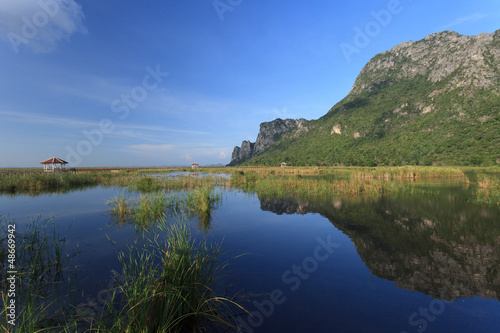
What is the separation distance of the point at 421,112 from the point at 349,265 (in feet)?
384

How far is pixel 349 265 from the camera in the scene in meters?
6.73

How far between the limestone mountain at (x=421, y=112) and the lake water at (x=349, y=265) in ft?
228

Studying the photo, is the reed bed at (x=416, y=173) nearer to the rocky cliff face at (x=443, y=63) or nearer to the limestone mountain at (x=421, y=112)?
the limestone mountain at (x=421, y=112)

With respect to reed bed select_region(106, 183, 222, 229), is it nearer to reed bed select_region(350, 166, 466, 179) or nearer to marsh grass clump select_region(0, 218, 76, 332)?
marsh grass clump select_region(0, 218, 76, 332)

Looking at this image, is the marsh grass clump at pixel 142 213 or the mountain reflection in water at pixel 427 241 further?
the marsh grass clump at pixel 142 213

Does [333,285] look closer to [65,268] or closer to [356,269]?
[356,269]

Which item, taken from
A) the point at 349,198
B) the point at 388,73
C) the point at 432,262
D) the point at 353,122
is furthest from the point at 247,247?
the point at 388,73

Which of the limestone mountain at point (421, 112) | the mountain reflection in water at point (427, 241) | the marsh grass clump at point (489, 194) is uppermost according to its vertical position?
the limestone mountain at point (421, 112)

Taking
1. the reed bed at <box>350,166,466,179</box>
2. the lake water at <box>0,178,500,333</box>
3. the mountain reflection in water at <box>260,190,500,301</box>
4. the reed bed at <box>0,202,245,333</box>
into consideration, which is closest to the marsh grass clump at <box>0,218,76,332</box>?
the reed bed at <box>0,202,245,333</box>

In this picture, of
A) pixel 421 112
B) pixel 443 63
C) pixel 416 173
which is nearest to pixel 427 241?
pixel 416 173

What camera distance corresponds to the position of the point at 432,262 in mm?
6625

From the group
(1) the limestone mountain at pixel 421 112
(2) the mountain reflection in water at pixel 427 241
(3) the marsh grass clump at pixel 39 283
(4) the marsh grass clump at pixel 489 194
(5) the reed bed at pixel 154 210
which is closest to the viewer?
(3) the marsh grass clump at pixel 39 283

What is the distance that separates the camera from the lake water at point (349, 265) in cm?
427

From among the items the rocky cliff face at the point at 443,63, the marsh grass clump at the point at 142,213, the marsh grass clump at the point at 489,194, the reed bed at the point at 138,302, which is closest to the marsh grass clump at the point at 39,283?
the reed bed at the point at 138,302
